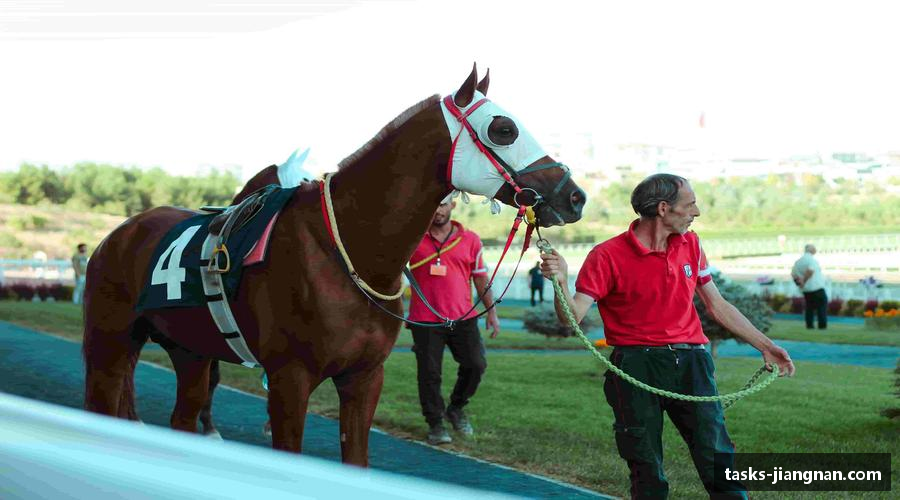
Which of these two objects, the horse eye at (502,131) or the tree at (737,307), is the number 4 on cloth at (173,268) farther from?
the tree at (737,307)

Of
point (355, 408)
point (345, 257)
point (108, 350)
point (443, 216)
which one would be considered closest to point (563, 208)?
point (345, 257)

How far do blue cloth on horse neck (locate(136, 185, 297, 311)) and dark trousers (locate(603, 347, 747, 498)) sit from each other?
61.4 inches

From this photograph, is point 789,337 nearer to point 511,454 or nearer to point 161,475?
point 511,454

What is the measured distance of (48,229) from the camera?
60250 millimetres

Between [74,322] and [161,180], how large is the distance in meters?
50.7

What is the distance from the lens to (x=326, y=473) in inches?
43.1

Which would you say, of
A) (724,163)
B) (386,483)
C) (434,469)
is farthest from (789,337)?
(724,163)

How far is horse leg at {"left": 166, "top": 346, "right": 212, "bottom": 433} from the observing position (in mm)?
5613

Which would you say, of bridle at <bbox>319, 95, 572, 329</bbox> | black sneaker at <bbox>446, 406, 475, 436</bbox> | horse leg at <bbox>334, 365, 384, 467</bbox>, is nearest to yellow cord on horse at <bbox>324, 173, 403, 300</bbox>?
bridle at <bbox>319, 95, 572, 329</bbox>

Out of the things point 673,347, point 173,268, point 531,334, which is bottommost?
point 531,334

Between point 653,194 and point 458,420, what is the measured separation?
416 centimetres

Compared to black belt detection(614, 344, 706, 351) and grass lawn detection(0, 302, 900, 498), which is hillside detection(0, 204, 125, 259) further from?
black belt detection(614, 344, 706, 351)

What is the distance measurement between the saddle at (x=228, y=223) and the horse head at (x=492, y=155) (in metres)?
0.88

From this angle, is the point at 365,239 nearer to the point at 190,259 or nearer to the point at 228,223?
the point at 228,223
